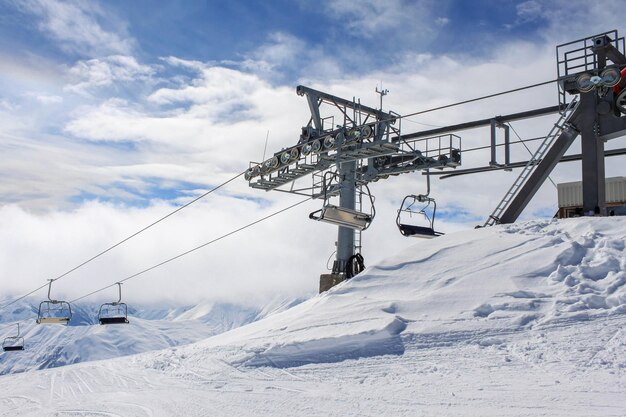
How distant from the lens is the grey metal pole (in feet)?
87.8

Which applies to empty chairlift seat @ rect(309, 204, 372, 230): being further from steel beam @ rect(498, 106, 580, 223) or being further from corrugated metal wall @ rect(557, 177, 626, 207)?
corrugated metal wall @ rect(557, 177, 626, 207)

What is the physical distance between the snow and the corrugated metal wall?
681 inches

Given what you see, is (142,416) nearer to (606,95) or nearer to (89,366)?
(89,366)

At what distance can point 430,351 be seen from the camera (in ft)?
38.9

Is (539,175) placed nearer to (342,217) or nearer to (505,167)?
(505,167)

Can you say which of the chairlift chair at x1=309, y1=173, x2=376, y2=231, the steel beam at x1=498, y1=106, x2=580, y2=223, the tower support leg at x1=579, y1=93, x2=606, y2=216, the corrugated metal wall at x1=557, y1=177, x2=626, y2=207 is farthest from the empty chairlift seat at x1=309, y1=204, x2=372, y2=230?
the corrugated metal wall at x1=557, y1=177, x2=626, y2=207

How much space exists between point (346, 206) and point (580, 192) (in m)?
15.0

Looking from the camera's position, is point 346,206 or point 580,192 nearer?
point 346,206

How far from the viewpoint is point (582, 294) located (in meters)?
12.9

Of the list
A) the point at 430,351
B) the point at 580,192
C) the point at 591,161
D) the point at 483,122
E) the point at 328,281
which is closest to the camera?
the point at 430,351

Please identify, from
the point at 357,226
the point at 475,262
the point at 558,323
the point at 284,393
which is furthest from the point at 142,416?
the point at 357,226

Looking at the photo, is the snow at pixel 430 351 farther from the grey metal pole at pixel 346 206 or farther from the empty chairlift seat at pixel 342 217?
the grey metal pole at pixel 346 206

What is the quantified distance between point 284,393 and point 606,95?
15044 millimetres

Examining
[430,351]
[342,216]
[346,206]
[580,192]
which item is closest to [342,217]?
[342,216]
